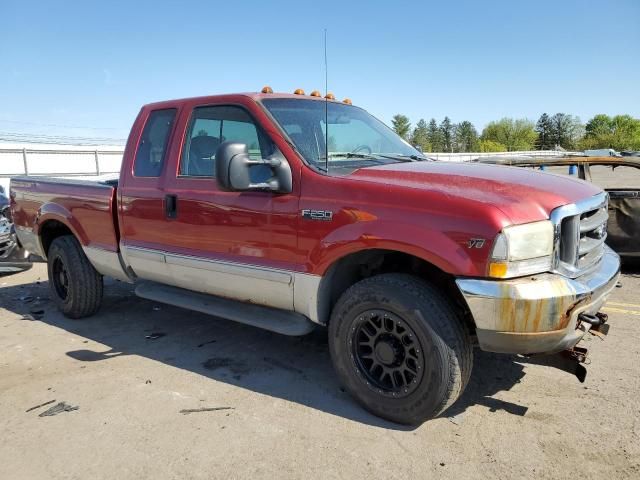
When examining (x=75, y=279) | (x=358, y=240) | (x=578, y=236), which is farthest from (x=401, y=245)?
(x=75, y=279)

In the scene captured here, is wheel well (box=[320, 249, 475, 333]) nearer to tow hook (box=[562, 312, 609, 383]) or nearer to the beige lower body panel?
the beige lower body panel

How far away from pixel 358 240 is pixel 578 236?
1211 millimetres

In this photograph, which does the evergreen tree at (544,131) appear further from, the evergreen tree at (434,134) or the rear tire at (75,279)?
the rear tire at (75,279)

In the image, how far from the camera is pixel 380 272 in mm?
3434

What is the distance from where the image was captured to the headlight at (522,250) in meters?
2.57

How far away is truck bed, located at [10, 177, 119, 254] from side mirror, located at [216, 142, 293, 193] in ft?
6.29

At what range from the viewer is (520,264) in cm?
261

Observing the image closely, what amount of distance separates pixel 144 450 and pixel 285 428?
79cm

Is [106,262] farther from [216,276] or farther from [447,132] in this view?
[447,132]

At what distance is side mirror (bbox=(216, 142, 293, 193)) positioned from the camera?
319 cm

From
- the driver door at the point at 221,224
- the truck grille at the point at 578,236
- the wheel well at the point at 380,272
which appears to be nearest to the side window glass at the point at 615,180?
the truck grille at the point at 578,236

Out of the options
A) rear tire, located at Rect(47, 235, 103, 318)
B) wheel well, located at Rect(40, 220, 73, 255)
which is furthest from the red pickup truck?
wheel well, located at Rect(40, 220, 73, 255)

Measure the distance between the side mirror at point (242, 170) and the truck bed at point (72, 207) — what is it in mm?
1917

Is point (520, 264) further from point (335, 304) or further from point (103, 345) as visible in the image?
point (103, 345)
